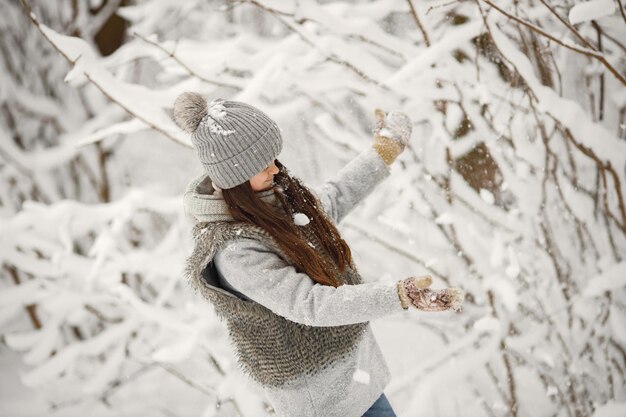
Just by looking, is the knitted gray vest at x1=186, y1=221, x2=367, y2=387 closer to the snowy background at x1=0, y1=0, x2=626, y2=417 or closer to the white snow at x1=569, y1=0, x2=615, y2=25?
the snowy background at x1=0, y1=0, x2=626, y2=417

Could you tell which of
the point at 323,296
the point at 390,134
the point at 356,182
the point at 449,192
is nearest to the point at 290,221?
the point at 323,296

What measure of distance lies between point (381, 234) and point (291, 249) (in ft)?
4.00

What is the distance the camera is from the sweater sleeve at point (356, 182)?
1.81 metres

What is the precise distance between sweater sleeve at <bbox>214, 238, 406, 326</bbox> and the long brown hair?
0.13 ft

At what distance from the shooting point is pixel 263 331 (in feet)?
5.02

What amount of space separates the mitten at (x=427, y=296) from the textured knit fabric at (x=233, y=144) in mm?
498

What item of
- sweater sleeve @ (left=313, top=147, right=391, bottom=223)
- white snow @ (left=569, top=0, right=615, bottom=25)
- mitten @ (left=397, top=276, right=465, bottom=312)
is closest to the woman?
mitten @ (left=397, top=276, right=465, bottom=312)

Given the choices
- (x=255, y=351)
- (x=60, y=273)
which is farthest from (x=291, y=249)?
(x=60, y=273)

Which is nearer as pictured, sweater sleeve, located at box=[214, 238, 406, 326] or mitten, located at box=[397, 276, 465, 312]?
mitten, located at box=[397, 276, 465, 312]

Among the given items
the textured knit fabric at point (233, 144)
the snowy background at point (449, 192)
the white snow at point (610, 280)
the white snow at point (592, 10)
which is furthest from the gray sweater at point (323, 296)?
the white snow at point (610, 280)

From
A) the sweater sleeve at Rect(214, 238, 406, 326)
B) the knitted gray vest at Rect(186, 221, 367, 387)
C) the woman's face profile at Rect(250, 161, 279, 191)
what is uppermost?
the woman's face profile at Rect(250, 161, 279, 191)

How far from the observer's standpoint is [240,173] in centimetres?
141

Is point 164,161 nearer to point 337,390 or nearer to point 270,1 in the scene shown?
point 270,1

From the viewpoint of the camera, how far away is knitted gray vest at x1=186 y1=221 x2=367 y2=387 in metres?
1.44
